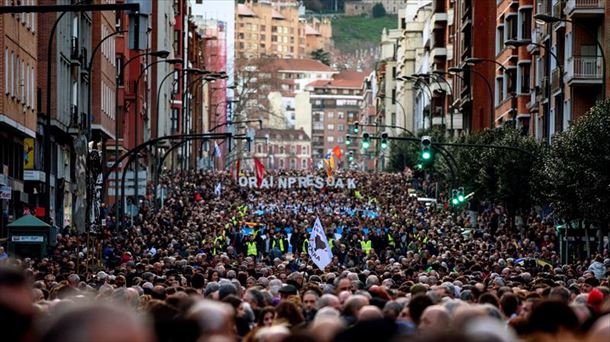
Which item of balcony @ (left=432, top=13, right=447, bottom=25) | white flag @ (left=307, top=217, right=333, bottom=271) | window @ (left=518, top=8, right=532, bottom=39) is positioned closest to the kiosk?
white flag @ (left=307, top=217, right=333, bottom=271)

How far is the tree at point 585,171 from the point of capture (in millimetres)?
46094

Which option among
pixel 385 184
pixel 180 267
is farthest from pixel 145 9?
pixel 385 184

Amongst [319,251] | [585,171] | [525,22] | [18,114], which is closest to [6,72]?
[18,114]

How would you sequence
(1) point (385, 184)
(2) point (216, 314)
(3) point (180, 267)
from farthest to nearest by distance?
(1) point (385, 184) < (3) point (180, 267) < (2) point (216, 314)

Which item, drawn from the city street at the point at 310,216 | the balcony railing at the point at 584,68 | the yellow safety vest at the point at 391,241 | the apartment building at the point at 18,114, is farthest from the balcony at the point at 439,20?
the apartment building at the point at 18,114

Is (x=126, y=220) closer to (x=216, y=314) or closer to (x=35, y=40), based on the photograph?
(x=35, y=40)

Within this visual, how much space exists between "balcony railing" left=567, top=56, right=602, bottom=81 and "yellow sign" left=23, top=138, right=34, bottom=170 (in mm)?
18520

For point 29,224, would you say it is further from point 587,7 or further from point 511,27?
point 511,27

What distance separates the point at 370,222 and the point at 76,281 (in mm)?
43367

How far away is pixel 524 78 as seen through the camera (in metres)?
81.1

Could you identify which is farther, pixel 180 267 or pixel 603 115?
pixel 603 115

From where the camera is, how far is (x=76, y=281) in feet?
88.8

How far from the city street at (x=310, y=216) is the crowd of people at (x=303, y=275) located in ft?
0.16

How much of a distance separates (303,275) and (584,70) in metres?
33.6
